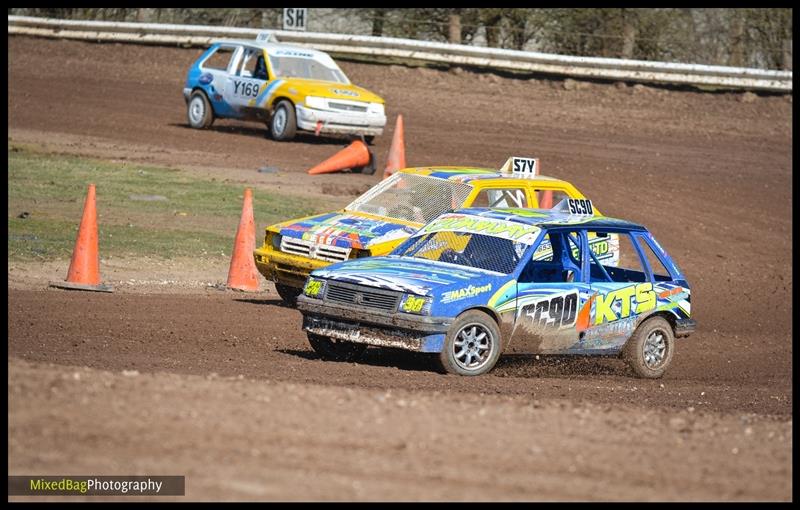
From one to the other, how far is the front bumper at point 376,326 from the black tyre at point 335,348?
0.36 m

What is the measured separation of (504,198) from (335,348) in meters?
3.70

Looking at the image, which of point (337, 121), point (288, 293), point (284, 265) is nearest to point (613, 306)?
point (284, 265)

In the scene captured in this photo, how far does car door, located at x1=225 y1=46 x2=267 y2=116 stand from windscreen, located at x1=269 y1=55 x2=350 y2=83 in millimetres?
283

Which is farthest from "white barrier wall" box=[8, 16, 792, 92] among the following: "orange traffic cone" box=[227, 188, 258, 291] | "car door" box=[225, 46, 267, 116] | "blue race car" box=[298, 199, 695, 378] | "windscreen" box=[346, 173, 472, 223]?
"blue race car" box=[298, 199, 695, 378]

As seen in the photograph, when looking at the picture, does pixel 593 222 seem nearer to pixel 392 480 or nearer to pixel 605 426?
pixel 605 426

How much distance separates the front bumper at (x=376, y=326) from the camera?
10242mm

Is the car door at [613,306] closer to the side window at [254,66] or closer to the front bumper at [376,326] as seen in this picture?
the front bumper at [376,326]

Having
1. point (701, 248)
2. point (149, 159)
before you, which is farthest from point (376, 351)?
point (149, 159)

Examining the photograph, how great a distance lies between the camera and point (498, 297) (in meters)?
10.7

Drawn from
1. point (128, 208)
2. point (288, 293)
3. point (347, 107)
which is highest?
point (347, 107)

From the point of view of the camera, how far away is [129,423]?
6914 millimetres

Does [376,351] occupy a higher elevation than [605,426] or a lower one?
lower

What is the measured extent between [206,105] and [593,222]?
14.4 meters

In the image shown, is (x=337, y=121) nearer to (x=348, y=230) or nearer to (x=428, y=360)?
(x=348, y=230)
